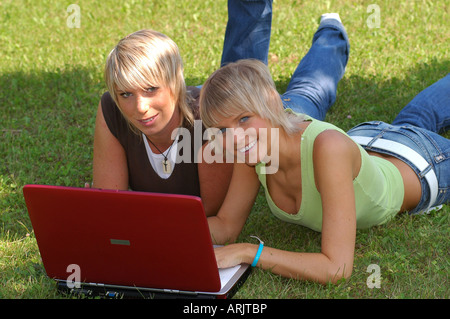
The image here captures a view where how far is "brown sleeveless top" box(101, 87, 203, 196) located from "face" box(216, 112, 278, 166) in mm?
587

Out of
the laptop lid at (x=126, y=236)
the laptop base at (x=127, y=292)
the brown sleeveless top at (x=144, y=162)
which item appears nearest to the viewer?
the laptop lid at (x=126, y=236)

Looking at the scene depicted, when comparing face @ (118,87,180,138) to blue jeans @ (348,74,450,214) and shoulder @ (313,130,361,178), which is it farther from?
blue jeans @ (348,74,450,214)

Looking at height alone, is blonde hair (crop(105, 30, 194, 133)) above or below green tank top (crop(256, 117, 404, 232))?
above

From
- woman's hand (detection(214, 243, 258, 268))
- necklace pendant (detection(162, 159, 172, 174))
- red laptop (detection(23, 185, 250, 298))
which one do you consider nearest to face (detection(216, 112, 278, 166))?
woman's hand (detection(214, 243, 258, 268))

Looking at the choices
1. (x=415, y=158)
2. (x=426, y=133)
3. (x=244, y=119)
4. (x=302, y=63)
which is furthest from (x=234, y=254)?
(x=302, y=63)

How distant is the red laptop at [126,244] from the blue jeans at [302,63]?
1798 mm

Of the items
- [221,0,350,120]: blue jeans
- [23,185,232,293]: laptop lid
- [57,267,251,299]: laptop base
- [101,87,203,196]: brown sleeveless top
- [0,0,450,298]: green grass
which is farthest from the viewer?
[221,0,350,120]: blue jeans

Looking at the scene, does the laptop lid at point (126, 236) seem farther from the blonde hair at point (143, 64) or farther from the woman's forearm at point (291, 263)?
the blonde hair at point (143, 64)

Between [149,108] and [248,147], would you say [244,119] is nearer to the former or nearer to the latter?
[248,147]

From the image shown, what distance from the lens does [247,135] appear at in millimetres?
2850

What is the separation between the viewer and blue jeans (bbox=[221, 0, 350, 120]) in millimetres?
4402

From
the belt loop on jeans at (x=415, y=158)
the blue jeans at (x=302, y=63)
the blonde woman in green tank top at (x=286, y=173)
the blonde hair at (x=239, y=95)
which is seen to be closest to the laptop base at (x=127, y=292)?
the blonde woman in green tank top at (x=286, y=173)

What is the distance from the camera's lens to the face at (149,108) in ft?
10.2

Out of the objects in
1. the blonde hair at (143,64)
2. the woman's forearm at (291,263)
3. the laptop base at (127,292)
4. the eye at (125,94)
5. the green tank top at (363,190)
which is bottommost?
the laptop base at (127,292)
